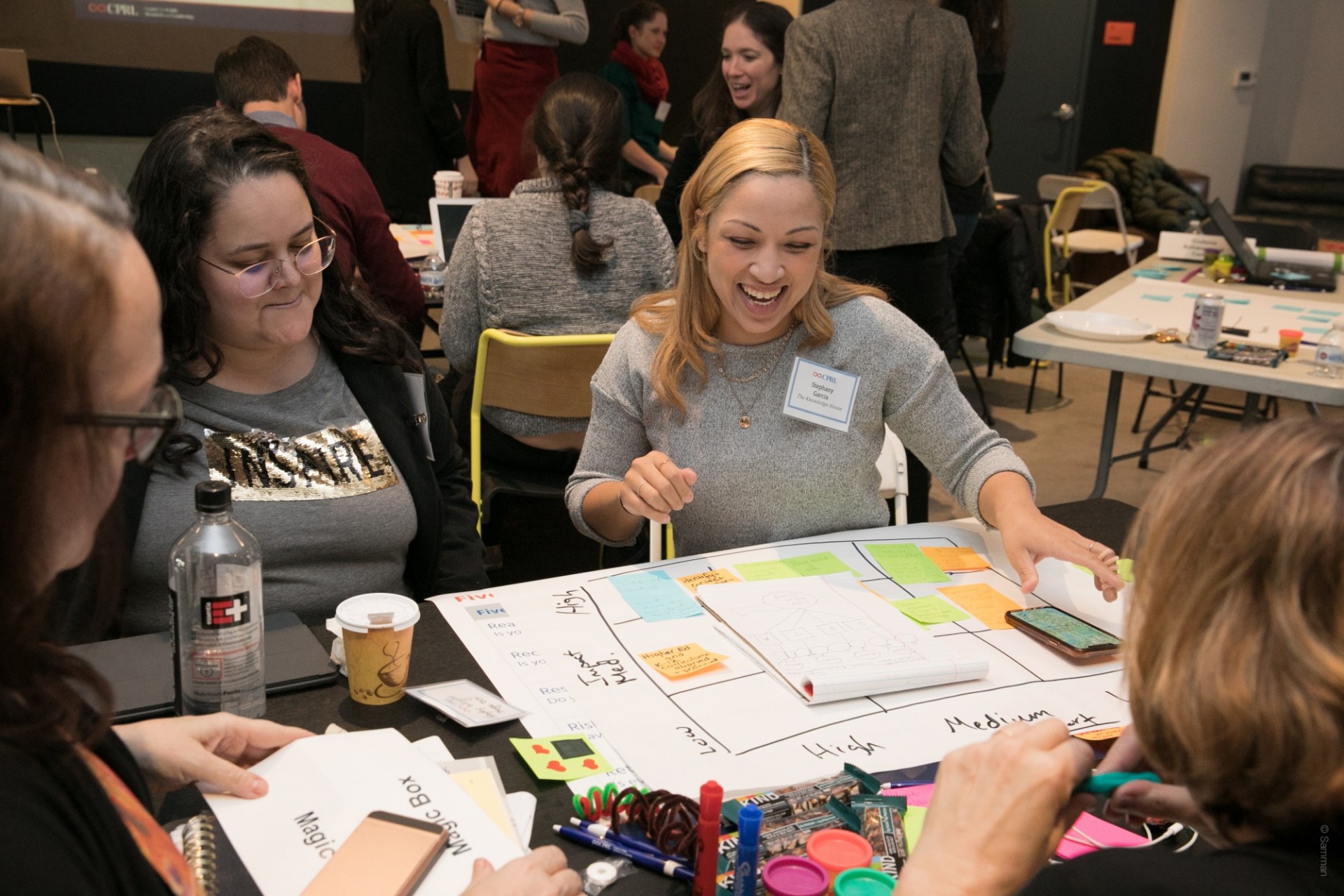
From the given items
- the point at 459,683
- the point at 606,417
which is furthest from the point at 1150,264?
the point at 459,683

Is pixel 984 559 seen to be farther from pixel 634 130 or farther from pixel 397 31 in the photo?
pixel 634 130

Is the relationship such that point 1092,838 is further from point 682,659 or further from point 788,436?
point 788,436

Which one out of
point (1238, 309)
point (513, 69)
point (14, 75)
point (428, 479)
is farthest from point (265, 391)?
point (14, 75)

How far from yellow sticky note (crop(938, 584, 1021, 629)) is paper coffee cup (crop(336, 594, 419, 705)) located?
0.79 metres

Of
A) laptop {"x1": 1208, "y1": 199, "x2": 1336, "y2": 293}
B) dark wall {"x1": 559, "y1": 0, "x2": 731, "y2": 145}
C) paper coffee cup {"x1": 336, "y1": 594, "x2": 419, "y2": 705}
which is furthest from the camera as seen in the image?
dark wall {"x1": 559, "y1": 0, "x2": 731, "y2": 145}

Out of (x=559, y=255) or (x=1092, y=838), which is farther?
(x=559, y=255)

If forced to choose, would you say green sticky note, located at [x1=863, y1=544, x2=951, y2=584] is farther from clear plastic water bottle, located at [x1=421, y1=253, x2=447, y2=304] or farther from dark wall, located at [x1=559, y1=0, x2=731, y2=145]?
dark wall, located at [x1=559, y1=0, x2=731, y2=145]

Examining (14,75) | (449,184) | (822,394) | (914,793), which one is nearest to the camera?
(914,793)

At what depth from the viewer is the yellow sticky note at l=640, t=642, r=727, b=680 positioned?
1352 millimetres

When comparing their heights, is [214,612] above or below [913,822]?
above

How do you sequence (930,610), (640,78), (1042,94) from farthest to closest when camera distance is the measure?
(1042,94) < (640,78) < (930,610)

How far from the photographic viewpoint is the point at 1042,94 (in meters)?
7.94

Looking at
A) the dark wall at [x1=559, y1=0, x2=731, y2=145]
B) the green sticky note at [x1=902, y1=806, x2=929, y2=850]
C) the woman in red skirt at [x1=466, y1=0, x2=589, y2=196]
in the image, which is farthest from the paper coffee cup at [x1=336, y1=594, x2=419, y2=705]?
the dark wall at [x1=559, y1=0, x2=731, y2=145]

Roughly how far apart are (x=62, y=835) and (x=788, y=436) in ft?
4.59
